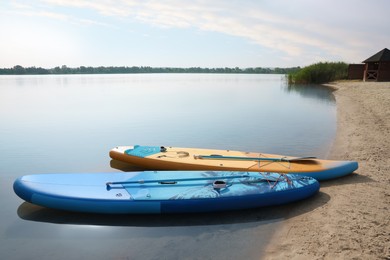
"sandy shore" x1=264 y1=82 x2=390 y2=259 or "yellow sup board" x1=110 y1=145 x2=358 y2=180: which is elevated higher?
"yellow sup board" x1=110 y1=145 x2=358 y2=180

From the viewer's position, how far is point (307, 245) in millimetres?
3264

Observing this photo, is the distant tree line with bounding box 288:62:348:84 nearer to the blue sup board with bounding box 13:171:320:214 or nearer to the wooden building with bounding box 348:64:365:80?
the wooden building with bounding box 348:64:365:80

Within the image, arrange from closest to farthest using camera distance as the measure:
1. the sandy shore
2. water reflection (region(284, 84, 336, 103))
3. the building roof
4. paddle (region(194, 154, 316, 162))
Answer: the sandy shore
paddle (region(194, 154, 316, 162))
water reflection (region(284, 84, 336, 103))
the building roof

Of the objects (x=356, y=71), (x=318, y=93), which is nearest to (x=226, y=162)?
(x=318, y=93)

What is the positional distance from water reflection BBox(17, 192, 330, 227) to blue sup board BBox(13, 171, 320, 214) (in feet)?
0.39

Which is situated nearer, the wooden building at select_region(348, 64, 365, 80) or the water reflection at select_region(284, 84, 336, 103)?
the water reflection at select_region(284, 84, 336, 103)

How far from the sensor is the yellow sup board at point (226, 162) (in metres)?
5.18

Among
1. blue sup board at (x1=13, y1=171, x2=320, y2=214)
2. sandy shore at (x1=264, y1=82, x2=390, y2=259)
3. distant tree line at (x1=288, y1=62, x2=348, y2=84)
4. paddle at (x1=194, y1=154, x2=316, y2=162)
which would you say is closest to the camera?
sandy shore at (x1=264, y1=82, x2=390, y2=259)

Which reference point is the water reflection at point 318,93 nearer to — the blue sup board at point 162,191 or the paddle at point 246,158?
the paddle at point 246,158

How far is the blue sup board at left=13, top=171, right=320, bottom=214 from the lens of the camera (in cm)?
408

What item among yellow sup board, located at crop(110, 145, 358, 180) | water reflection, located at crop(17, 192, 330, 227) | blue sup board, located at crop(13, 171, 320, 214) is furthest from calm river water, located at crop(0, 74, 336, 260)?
yellow sup board, located at crop(110, 145, 358, 180)

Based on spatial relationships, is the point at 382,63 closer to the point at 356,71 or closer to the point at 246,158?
the point at 356,71

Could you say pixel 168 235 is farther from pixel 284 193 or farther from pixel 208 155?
pixel 208 155

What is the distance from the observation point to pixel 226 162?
5.55 metres
